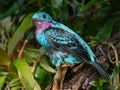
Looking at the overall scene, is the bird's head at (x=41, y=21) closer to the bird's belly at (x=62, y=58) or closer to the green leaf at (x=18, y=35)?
the bird's belly at (x=62, y=58)

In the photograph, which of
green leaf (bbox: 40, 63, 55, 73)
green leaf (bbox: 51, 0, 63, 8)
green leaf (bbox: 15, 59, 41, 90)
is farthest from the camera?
green leaf (bbox: 51, 0, 63, 8)

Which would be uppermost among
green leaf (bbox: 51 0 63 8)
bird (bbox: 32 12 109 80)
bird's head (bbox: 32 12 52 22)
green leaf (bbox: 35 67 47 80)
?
bird's head (bbox: 32 12 52 22)

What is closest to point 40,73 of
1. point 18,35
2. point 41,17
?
point 18,35

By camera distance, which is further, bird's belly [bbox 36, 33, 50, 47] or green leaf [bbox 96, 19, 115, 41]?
green leaf [bbox 96, 19, 115, 41]

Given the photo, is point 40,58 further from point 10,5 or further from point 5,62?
point 10,5

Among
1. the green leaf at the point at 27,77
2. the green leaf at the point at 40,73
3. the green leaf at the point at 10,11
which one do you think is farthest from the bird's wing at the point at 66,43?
the green leaf at the point at 10,11

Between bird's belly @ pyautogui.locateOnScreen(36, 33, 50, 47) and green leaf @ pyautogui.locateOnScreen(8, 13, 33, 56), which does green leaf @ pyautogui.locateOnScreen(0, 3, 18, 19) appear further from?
bird's belly @ pyautogui.locateOnScreen(36, 33, 50, 47)

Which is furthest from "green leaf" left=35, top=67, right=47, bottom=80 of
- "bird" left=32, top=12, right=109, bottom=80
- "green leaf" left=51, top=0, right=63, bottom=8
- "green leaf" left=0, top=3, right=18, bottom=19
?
"green leaf" left=0, top=3, right=18, bottom=19
